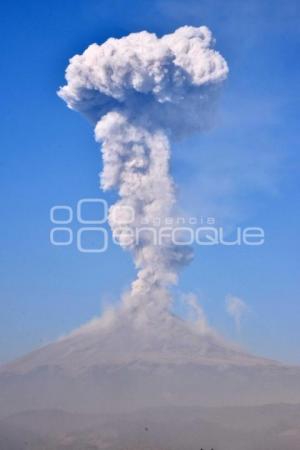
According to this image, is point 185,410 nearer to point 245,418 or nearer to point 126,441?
point 245,418

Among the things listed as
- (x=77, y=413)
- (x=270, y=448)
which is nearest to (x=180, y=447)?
(x=270, y=448)

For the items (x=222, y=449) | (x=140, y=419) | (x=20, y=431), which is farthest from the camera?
(x=140, y=419)

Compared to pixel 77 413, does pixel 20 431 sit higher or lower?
lower

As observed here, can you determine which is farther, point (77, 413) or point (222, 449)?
point (77, 413)

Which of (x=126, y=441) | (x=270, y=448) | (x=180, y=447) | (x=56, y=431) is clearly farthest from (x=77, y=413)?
(x=270, y=448)

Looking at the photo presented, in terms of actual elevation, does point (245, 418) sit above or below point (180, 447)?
above

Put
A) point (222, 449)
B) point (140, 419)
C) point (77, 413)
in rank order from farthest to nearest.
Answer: point (77, 413) < point (140, 419) < point (222, 449)

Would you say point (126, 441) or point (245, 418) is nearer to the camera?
point (126, 441)

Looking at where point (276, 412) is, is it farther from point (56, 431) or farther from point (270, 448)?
point (56, 431)

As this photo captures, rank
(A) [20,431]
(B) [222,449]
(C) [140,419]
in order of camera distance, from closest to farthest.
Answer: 1. (B) [222,449]
2. (A) [20,431]
3. (C) [140,419]
